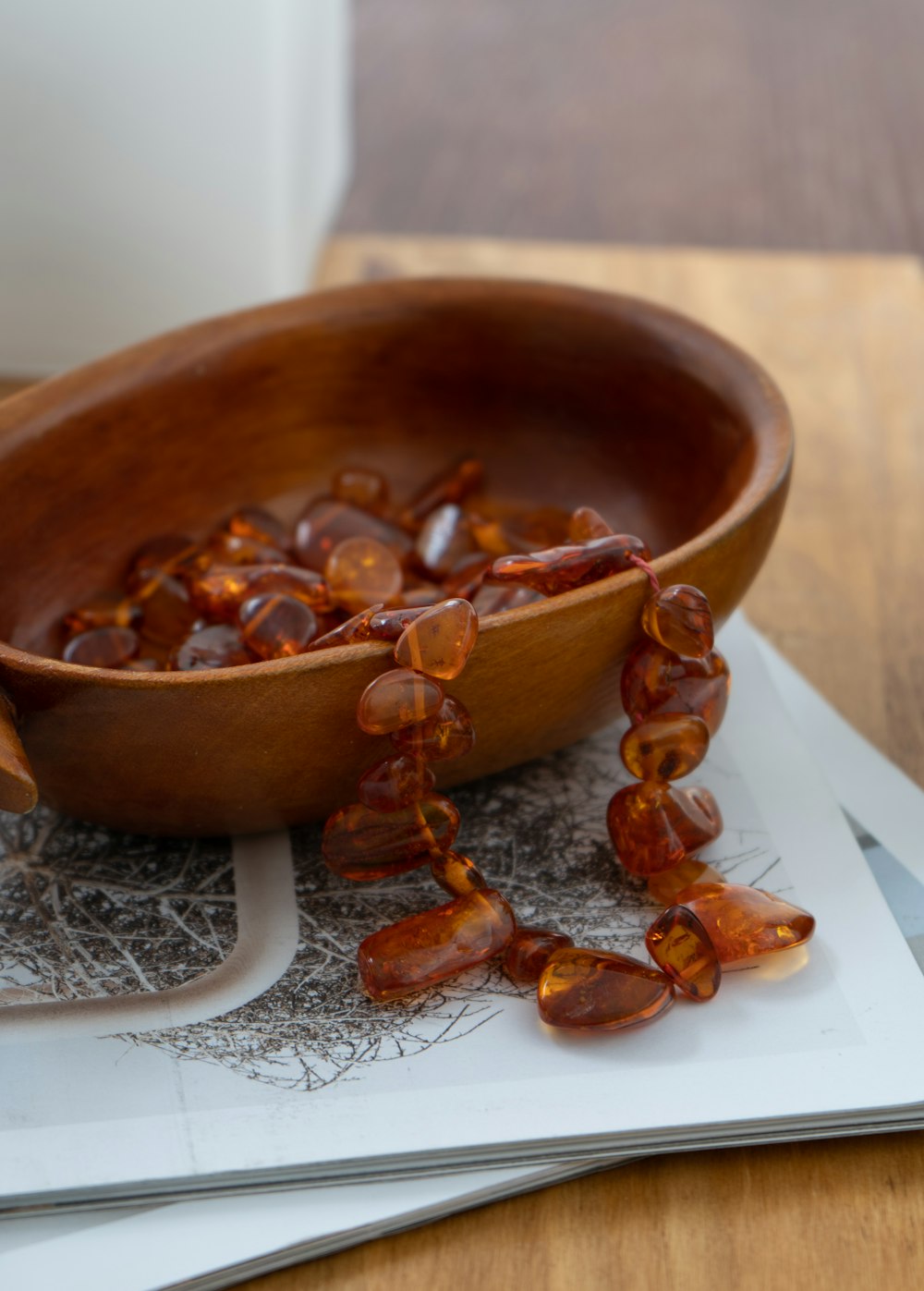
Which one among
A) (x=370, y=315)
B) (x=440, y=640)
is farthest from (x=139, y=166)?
(x=440, y=640)

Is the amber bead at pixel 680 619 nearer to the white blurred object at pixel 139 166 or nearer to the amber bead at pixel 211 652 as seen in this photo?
the amber bead at pixel 211 652

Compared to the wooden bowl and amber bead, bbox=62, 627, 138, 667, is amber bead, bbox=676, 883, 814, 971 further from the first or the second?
amber bead, bbox=62, 627, 138, 667

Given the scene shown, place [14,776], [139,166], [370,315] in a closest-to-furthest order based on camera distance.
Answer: [14,776]
[370,315]
[139,166]

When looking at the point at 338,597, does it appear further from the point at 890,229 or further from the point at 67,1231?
the point at 890,229

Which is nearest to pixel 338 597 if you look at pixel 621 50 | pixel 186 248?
pixel 186 248

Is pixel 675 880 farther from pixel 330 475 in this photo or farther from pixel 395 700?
pixel 330 475

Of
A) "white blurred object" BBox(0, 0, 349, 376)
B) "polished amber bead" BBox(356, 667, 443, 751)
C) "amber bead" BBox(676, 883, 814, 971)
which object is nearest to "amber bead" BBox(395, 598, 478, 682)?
"polished amber bead" BBox(356, 667, 443, 751)

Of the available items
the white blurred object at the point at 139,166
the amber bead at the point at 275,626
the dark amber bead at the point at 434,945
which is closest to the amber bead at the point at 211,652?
the amber bead at the point at 275,626
